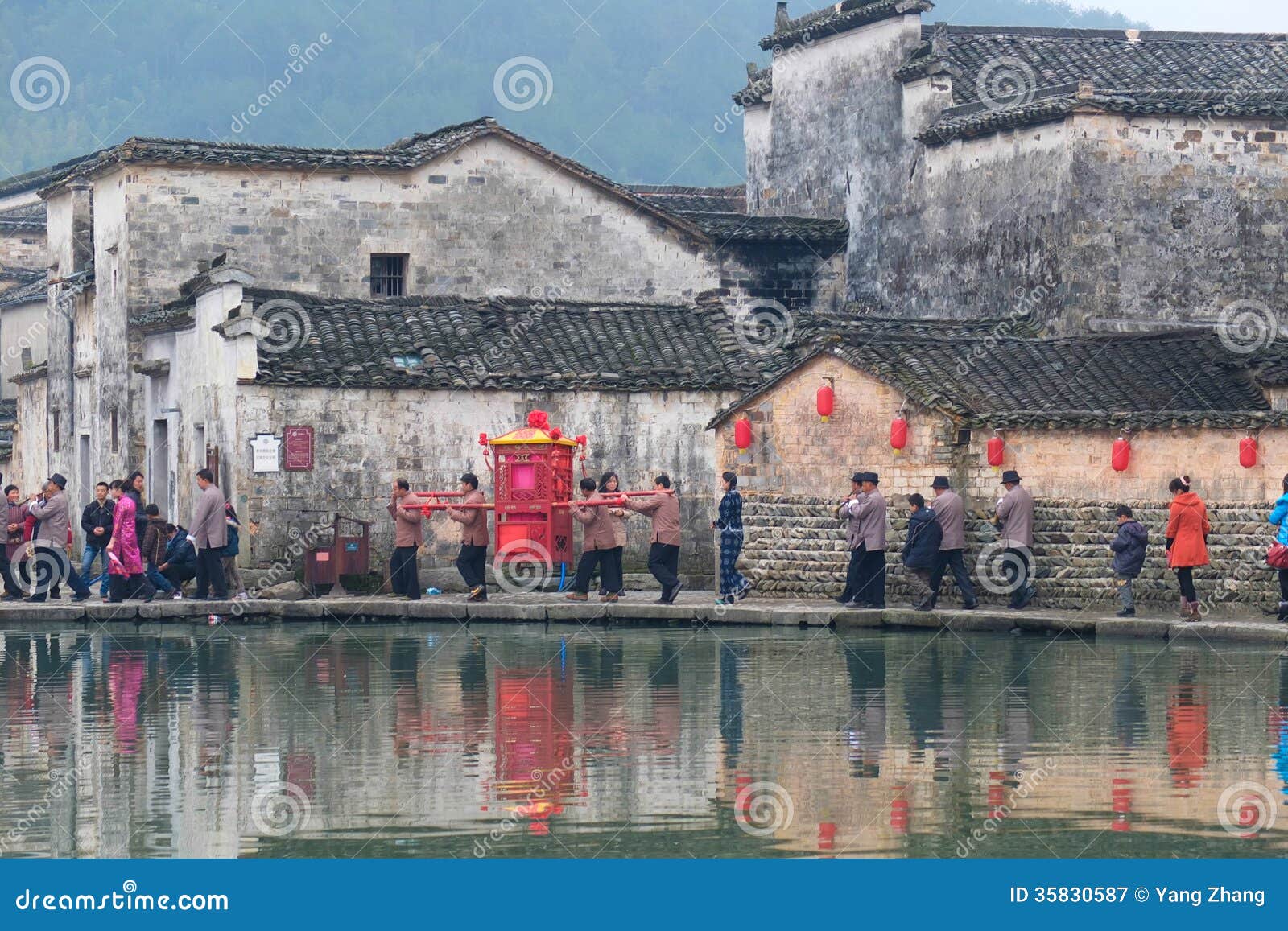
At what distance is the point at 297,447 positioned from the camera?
1166 inches

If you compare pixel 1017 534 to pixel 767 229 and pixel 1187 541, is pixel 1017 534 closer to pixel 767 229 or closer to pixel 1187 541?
pixel 1187 541

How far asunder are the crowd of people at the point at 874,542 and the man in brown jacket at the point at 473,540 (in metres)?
0.02

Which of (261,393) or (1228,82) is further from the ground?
(1228,82)

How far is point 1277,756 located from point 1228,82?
23.7 metres

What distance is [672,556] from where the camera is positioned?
2636 cm

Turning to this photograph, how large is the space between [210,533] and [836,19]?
16142mm

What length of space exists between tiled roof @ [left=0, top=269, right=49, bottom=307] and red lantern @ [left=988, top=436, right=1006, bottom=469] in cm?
2522

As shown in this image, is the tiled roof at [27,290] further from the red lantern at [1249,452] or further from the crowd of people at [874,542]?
the red lantern at [1249,452]

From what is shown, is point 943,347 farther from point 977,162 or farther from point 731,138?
point 731,138

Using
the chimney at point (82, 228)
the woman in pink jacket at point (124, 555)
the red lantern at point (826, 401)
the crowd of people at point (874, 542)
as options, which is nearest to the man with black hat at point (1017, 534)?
the crowd of people at point (874, 542)

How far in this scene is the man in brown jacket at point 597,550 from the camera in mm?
26281

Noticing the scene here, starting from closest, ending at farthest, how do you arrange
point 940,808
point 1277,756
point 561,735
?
point 940,808 < point 1277,756 < point 561,735

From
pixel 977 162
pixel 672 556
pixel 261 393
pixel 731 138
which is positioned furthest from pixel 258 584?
pixel 731 138

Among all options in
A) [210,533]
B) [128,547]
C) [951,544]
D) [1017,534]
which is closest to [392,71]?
[210,533]
